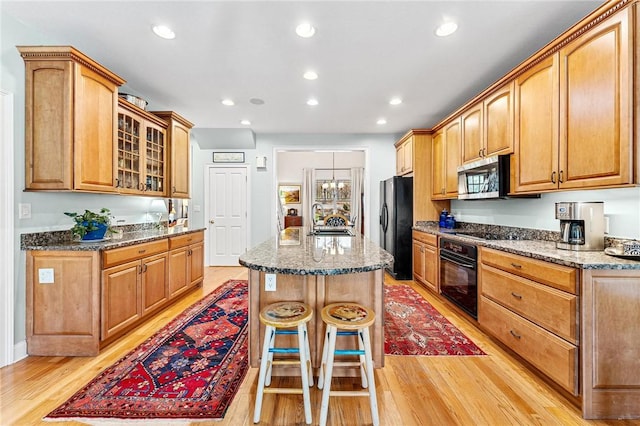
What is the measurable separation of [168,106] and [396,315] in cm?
406

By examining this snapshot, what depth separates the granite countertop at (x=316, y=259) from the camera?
4.94ft

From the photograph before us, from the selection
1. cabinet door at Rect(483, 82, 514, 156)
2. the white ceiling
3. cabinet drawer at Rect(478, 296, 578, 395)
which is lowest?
cabinet drawer at Rect(478, 296, 578, 395)

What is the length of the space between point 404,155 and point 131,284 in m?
4.33

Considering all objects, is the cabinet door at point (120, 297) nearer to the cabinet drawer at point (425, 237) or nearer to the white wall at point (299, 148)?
the white wall at point (299, 148)

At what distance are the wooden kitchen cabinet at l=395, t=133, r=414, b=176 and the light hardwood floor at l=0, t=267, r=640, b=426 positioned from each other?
3.04 metres

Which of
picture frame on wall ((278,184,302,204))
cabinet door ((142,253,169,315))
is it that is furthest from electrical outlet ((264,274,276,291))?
picture frame on wall ((278,184,302,204))

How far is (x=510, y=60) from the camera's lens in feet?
8.91

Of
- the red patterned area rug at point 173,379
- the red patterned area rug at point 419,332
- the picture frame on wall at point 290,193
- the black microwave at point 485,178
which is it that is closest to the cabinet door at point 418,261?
the red patterned area rug at point 419,332

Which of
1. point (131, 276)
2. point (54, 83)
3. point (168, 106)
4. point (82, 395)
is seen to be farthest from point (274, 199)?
point (82, 395)

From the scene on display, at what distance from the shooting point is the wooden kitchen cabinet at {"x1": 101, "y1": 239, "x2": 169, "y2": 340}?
2.33m

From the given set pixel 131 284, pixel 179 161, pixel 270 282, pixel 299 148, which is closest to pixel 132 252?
pixel 131 284

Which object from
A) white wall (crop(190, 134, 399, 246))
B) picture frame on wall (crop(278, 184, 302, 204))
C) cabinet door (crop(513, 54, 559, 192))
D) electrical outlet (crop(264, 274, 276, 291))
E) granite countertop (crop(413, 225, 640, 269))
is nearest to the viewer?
granite countertop (crop(413, 225, 640, 269))

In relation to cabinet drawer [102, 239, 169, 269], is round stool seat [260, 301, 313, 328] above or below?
below

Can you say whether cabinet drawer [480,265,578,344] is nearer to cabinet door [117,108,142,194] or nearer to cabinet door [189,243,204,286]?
cabinet door [189,243,204,286]
